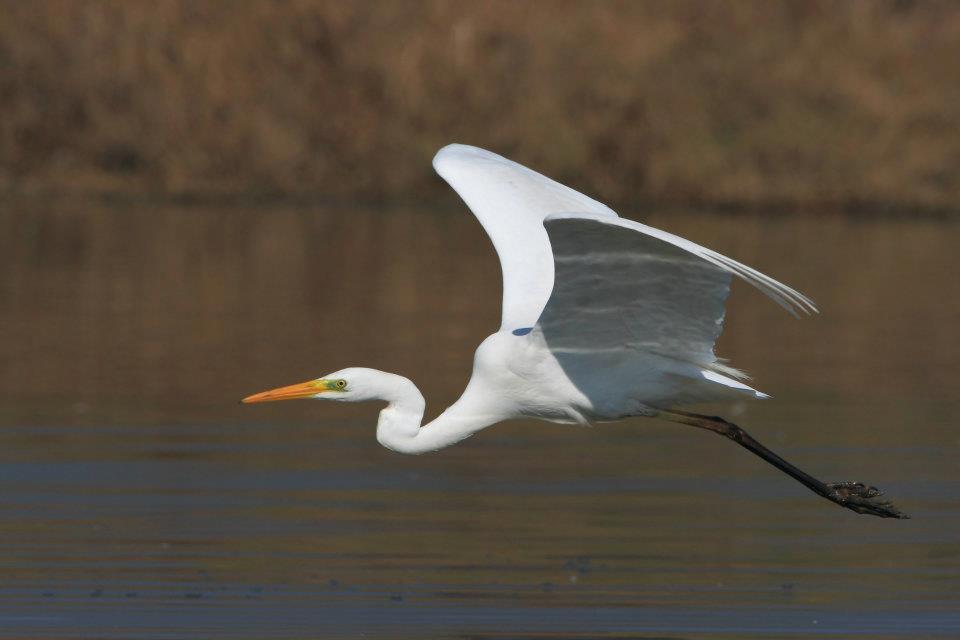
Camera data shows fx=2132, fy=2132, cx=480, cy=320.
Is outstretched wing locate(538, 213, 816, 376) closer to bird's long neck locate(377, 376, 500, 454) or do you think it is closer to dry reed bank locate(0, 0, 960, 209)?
bird's long neck locate(377, 376, 500, 454)

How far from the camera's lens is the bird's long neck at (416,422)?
8.18m

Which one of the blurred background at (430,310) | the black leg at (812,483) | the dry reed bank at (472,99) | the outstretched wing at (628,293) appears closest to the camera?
the outstretched wing at (628,293)

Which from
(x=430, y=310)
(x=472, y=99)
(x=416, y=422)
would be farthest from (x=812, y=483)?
(x=472, y=99)

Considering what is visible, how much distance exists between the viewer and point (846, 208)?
81.0 ft

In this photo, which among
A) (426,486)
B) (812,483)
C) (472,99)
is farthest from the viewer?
(472,99)

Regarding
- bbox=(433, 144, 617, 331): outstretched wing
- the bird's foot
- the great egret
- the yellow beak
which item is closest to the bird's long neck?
the great egret

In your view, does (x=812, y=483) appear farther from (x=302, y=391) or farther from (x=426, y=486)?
(x=426, y=486)

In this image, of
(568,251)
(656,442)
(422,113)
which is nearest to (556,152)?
(422,113)

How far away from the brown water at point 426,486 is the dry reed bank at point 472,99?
5.84 meters

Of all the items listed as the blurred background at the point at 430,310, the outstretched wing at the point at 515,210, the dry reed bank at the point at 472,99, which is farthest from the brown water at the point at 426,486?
the dry reed bank at the point at 472,99

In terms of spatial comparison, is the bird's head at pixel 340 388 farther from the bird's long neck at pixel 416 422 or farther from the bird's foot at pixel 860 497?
the bird's foot at pixel 860 497

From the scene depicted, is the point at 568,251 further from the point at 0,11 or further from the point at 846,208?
the point at 0,11

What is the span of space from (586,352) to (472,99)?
1726 cm

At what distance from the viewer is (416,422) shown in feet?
26.9
